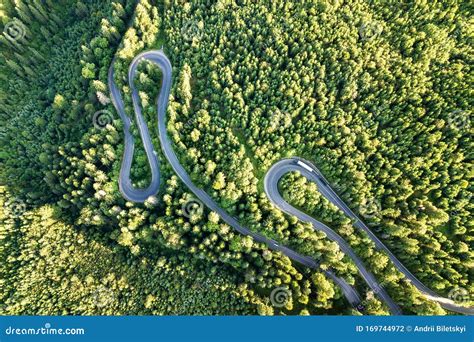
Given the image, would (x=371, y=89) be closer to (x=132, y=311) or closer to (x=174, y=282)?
(x=174, y=282)

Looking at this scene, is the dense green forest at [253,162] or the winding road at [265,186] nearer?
the winding road at [265,186]

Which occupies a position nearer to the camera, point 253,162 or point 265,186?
point 265,186

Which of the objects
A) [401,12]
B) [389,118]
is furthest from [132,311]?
[401,12]

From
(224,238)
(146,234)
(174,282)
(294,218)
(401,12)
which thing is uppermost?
(401,12)

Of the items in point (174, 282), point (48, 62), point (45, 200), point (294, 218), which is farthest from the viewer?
point (48, 62)

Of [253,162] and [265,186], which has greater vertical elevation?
[253,162]
